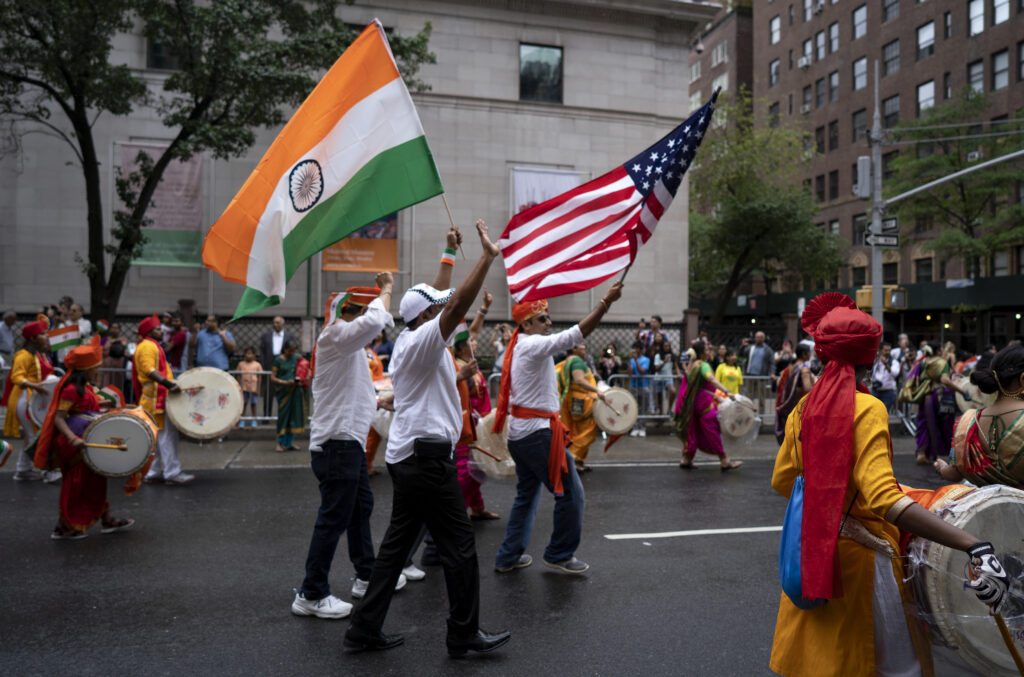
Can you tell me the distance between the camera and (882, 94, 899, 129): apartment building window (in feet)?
140

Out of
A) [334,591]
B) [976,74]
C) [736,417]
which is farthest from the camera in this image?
[976,74]

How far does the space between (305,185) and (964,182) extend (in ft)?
111

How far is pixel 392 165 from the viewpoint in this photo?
5465mm

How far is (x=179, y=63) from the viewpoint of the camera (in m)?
15.6

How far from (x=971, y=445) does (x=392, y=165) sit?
12.3 ft

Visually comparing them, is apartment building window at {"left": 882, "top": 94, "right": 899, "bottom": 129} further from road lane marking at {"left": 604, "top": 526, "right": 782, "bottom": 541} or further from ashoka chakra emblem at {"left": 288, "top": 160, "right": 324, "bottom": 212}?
ashoka chakra emblem at {"left": 288, "top": 160, "right": 324, "bottom": 212}

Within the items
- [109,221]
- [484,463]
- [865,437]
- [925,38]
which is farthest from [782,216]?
[865,437]

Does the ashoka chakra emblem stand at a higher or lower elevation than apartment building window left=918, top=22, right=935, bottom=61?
lower

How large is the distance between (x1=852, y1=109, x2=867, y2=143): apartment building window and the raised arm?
46837 mm

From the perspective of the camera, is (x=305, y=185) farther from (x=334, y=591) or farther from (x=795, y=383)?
(x=795, y=383)

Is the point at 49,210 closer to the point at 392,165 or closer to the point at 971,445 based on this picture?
the point at 392,165

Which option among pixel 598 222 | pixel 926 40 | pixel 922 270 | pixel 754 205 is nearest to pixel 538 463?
pixel 598 222

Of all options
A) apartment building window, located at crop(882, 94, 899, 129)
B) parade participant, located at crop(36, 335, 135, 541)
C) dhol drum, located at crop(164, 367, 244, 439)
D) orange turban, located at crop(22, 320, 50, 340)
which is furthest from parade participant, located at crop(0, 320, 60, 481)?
apartment building window, located at crop(882, 94, 899, 129)

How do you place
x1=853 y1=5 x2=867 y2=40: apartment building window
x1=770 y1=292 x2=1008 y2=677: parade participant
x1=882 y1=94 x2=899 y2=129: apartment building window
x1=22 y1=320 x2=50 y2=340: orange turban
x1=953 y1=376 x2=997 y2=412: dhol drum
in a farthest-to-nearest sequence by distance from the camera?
x1=853 y1=5 x2=867 y2=40: apartment building window → x1=882 y1=94 x2=899 y2=129: apartment building window → x1=953 y1=376 x2=997 y2=412: dhol drum → x1=22 y1=320 x2=50 y2=340: orange turban → x1=770 y1=292 x2=1008 y2=677: parade participant
